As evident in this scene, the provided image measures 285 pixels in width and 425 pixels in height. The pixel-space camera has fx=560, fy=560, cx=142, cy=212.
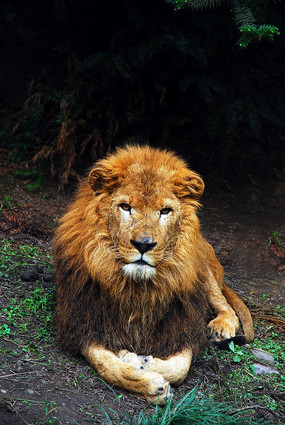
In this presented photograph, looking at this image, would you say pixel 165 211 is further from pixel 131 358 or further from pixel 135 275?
pixel 131 358

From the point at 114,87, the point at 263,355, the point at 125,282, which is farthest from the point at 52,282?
the point at 114,87

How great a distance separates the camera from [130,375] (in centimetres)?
362

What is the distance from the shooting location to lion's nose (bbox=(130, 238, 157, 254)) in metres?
3.48

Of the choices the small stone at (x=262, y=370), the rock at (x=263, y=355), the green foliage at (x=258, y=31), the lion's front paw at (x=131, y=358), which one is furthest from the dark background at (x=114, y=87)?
the lion's front paw at (x=131, y=358)

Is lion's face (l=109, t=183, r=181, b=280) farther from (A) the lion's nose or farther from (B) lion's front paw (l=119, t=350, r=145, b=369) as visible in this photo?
(B) lion's front paw (l=119, t=350, r=145, b=369)

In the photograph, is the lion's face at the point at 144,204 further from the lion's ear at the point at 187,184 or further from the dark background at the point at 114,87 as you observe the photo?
the dark background at the point at 114,87

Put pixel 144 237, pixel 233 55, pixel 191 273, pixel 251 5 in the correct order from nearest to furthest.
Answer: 1. pixel 144 237
2. pixel 191 273
3. pixel 251 5
4. pixel 233 55

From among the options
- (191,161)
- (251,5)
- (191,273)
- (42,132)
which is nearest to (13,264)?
(191,273)

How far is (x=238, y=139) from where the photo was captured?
8117 mm

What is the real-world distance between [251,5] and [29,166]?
3498 mm

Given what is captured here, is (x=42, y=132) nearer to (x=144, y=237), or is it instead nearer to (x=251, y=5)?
(x=251, y=5)

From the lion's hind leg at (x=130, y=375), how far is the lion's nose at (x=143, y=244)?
0.79 metres

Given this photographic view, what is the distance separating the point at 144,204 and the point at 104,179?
362 mm

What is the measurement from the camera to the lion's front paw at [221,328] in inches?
179
